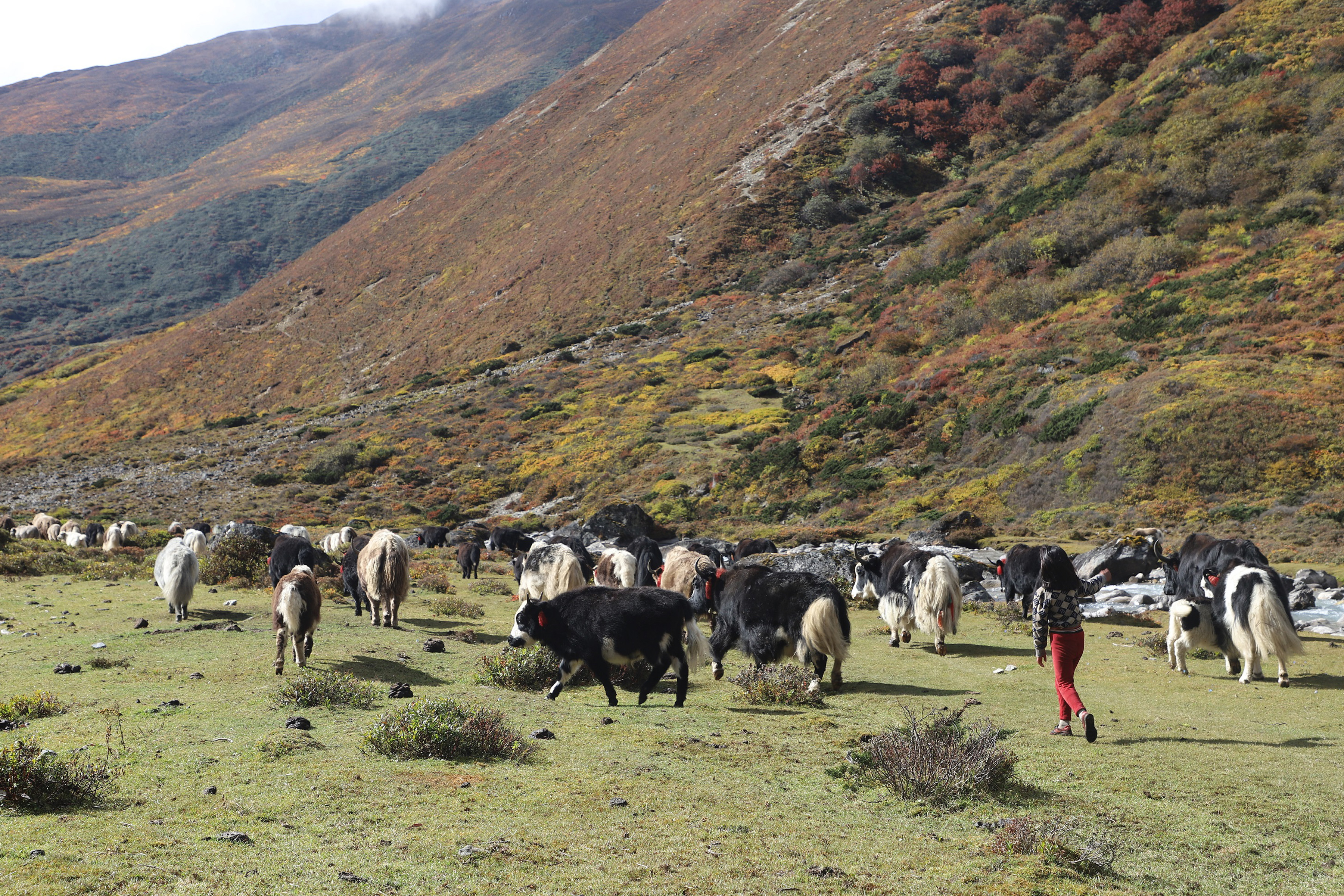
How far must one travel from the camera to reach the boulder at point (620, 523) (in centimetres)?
3053

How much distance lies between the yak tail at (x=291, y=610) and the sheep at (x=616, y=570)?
6.03 meters

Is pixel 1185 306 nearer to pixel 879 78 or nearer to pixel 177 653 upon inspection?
pixel 177 653

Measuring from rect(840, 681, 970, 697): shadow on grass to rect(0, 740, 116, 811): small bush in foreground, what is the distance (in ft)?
24.8

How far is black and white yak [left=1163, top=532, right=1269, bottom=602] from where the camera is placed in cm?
1382

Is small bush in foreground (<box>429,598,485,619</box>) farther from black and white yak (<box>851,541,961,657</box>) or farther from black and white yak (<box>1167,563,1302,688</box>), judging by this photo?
black and white yak (<box>1167,563,1302,688</box>)

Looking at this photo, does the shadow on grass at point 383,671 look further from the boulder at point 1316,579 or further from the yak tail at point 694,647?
the boulder at point 1316,579

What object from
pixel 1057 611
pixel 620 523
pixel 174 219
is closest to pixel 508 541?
pixel 620 523

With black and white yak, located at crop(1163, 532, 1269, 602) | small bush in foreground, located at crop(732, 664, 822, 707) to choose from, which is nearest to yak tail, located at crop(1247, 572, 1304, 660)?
black and white yak, located at crop(1163, 532, 1269, 602)

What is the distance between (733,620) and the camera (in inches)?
417

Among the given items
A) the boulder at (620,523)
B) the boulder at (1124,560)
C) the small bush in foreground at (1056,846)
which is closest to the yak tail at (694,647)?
the small bush in foreground at (1056,846)

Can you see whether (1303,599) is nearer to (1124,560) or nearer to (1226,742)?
(1124,560)

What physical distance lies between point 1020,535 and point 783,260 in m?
51.3

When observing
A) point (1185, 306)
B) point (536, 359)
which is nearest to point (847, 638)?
point (1185, 306)

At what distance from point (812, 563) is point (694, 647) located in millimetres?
10708
